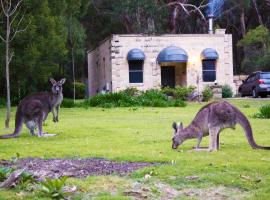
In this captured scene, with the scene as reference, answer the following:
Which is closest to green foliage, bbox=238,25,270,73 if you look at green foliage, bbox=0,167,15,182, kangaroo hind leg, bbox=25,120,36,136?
kangaroo hind leg, bbox=25,120,36,136

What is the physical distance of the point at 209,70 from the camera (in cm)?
Result: 4434

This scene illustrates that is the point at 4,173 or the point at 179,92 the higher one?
the point at 179,92

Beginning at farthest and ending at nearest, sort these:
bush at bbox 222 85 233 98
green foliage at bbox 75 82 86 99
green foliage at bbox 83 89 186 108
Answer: green foliage at bbox 75 82 86 99 → bush at bbox 222 85 233 98 → green foliage at bbox 83 89 186 108

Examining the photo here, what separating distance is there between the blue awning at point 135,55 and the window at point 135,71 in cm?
65

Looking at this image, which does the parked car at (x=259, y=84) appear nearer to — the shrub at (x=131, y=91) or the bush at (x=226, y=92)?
the bush at (x=226, y=92)

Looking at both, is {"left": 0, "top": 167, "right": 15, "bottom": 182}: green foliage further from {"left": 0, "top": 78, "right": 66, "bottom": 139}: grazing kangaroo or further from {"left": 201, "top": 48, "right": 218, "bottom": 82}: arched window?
{"left": 201, "top": 48, "right": 218, "bottom": 82}: arched window

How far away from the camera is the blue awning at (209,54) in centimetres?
4322

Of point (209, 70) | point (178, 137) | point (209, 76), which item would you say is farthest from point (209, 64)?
point (178, 137)

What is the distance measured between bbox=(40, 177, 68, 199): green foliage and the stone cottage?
3420cm

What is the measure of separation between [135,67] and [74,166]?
3359 centimetres

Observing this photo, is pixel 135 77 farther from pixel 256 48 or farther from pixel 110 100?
pixel 256 48

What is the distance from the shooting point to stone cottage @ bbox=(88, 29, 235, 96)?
43.1 meters

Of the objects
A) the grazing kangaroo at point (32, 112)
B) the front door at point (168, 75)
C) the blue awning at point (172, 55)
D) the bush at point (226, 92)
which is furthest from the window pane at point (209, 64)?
the grazing kangaroo at point (32, 112)

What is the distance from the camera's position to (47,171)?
9789mm
